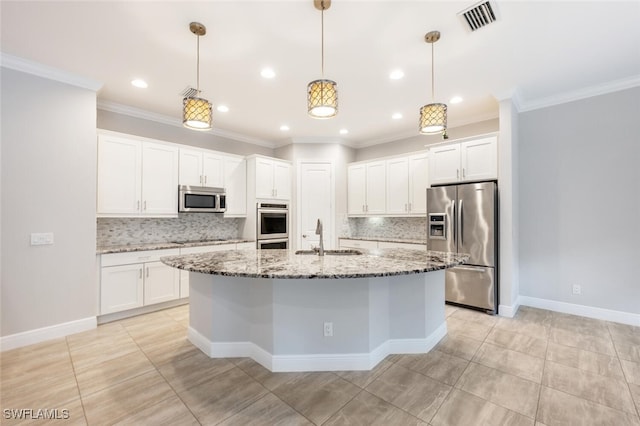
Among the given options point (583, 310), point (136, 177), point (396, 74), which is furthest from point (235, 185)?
point (583, 310)

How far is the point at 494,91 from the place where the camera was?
11.6 ft

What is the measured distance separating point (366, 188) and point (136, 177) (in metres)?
3.79

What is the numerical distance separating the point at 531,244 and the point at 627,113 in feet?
6.09

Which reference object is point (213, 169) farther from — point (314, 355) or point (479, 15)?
point (479, 15)

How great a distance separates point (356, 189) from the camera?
5.61 metres

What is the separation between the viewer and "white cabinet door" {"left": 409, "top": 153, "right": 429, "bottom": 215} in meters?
4.69

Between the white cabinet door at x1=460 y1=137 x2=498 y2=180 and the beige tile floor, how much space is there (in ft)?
6.67

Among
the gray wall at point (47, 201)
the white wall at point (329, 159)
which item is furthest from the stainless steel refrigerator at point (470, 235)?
the gray wall at point (47, 201)

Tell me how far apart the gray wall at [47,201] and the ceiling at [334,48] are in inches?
16.4

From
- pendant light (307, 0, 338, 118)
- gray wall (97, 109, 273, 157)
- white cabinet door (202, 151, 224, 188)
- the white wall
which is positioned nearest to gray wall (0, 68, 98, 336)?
gray wall (97, 109, 273, 157)

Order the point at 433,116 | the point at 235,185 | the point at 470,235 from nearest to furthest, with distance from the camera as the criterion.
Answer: the point at 433,116, the point at 470,235, the point at 235,185

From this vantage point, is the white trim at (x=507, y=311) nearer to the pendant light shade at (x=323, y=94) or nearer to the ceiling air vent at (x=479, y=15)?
the ceiling air vent at (x=479, y=15)

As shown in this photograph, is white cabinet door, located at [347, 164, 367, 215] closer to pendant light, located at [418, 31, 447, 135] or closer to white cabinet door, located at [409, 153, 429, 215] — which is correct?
white cabinet door, located at [409, 153, 429, 215]

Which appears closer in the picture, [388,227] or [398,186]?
[398,186]
